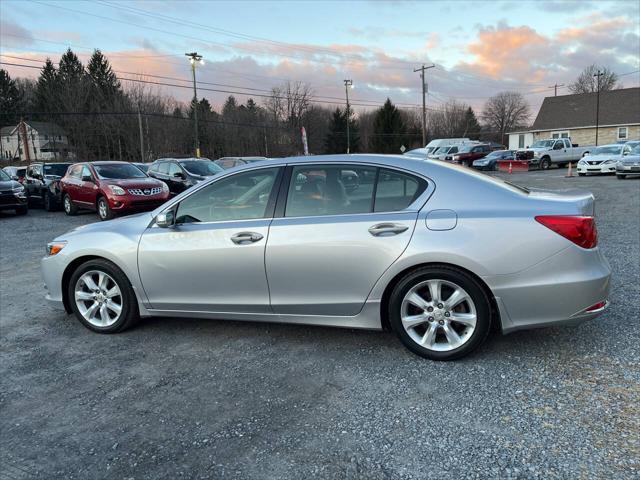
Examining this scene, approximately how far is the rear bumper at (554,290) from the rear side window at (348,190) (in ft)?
3.03

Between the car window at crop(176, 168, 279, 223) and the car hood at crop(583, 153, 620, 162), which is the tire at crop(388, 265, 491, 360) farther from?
the car hood at crop(583, 153, 620, 162)

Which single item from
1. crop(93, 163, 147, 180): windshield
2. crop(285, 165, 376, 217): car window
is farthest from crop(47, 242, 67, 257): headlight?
crop(93, 163, 147, 180): windshield

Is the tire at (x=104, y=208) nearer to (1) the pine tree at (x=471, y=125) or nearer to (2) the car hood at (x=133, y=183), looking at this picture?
(2) the car hood at (x=133, y=183)

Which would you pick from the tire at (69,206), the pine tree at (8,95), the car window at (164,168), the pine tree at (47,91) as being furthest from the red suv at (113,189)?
the pine tree at (8,95)

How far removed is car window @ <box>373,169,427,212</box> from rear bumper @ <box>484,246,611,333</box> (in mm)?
→ 840

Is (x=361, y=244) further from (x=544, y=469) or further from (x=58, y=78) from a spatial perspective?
(x=58, y=78)

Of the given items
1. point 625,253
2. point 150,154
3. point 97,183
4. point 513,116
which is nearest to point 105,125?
point 150,154

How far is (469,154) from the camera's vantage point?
126ft

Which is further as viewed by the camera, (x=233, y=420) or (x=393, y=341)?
(x=393, y=341)

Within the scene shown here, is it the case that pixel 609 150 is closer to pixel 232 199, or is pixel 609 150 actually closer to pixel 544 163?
pixel 544 163

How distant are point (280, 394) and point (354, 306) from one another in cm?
89

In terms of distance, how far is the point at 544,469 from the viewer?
241 cm

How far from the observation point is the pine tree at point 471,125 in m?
96.7

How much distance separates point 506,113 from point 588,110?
47.0 m
